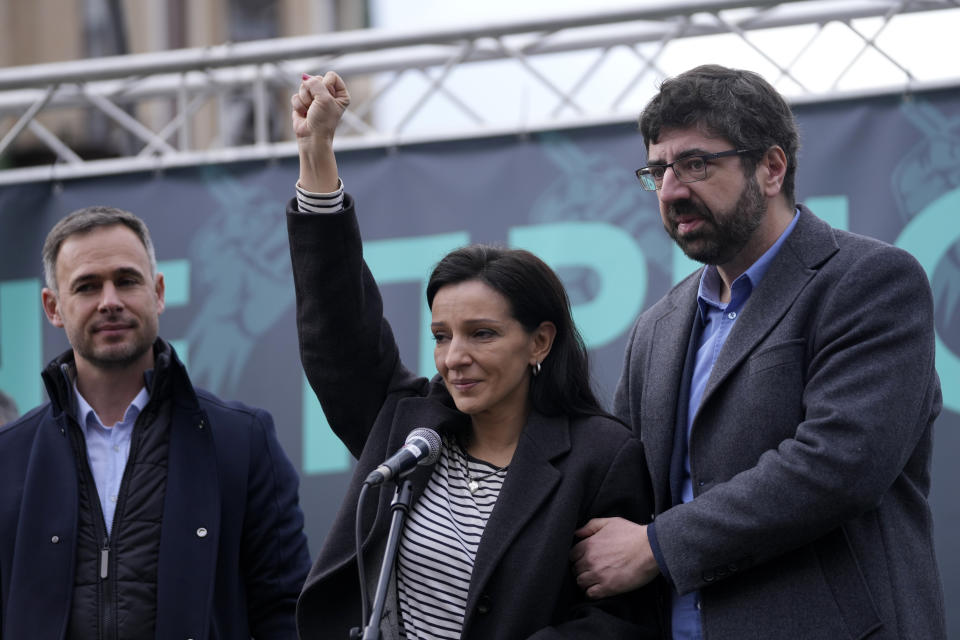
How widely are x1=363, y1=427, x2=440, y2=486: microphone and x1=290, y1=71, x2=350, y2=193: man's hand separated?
2.02ft

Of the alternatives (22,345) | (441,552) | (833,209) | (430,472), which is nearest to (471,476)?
(430,472)

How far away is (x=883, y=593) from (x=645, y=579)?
46cm

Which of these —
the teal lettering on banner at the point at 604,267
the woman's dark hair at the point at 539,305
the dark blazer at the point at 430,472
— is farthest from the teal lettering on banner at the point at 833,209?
the dark blazer at the point at 430,472

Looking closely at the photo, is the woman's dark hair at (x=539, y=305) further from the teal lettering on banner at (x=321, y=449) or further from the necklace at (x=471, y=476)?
the teal lettering on banner at (x=321, y=449)

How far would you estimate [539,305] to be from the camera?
286 centimetres

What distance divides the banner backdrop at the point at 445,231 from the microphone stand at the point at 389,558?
2218 millimetres

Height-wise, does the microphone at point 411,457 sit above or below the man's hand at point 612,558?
above

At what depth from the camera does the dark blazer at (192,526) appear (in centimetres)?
304

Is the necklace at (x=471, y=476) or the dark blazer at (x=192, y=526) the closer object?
the necklace at (x=471, y=476)

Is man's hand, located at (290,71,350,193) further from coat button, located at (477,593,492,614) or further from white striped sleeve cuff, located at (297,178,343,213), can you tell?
coat button, located at (477,593,492,614)

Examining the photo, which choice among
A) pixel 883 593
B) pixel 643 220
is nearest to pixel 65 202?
pixel 643 220

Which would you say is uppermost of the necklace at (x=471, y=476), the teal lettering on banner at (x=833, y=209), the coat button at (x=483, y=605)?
the teal lettering on banner at (x=833, y=209)

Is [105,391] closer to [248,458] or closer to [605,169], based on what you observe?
[248,458]

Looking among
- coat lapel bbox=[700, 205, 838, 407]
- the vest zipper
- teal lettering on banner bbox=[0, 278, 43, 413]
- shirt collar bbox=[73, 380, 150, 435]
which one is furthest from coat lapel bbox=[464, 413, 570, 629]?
teal lettering on banner bbox=[0, 278, 43, 413]
